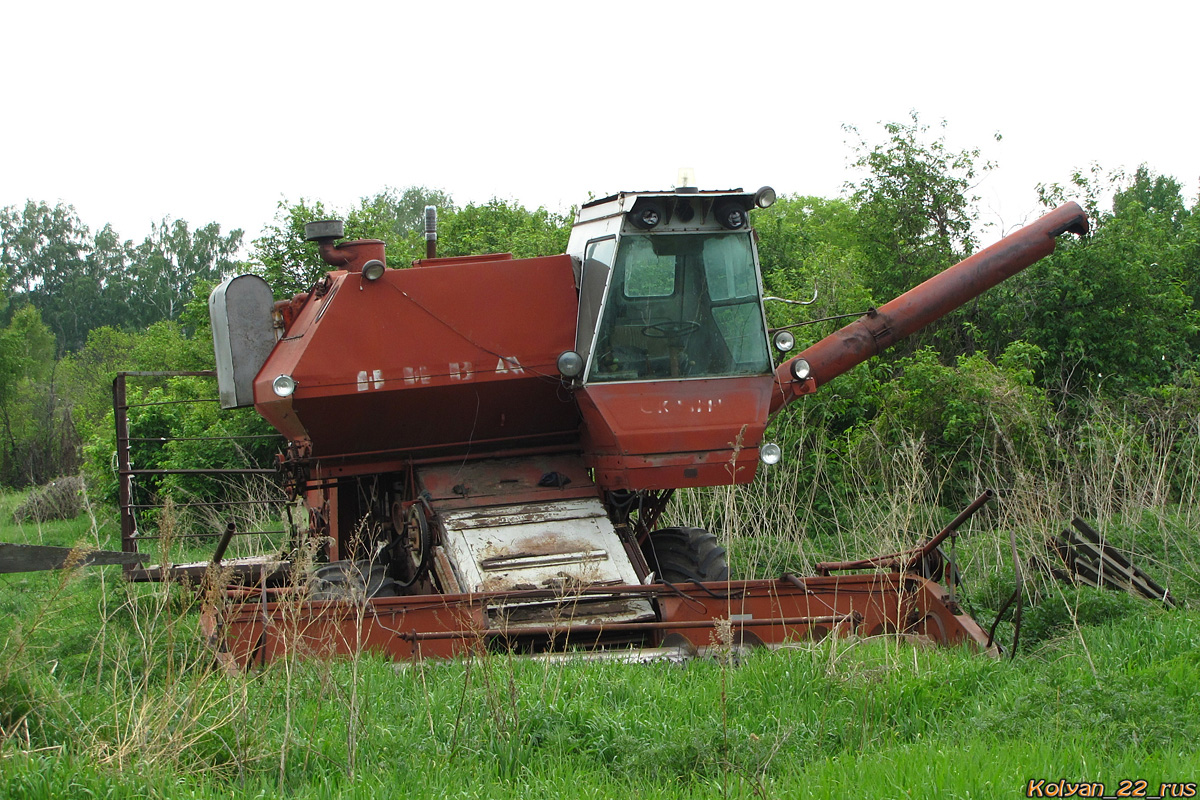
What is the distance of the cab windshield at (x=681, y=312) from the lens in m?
7.28

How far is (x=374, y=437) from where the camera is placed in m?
7.70

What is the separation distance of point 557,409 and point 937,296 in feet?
9.40

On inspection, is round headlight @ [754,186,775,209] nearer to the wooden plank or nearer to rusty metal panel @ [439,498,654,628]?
rusty metal panel @ [439,498,654,628]

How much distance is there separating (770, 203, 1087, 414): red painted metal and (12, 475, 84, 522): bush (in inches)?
619

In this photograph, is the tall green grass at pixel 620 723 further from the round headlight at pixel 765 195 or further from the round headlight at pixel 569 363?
the round headlight at pixel 765 195

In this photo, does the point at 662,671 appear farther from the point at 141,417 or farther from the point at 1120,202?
the point at 1120,202

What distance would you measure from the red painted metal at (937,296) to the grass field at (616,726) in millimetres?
2769

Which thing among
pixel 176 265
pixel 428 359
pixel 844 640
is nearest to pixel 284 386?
pixel 428 359

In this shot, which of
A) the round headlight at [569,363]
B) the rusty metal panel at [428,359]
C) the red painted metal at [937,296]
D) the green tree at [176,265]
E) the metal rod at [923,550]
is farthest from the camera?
the green tree at [176,265]

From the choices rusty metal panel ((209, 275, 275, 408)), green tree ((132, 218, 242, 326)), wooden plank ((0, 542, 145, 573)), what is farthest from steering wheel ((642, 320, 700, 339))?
green tree ((132, 218, 242, 326))

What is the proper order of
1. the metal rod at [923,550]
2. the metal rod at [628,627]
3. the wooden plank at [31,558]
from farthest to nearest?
the metal rod at [923,550]
the metal rod at [628,627]
the wooden plank at [31,558]

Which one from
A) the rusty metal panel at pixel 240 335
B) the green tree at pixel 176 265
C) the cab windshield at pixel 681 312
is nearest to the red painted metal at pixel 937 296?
the cab windshield at pixel 681 312

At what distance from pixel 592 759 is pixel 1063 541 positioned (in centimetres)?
412

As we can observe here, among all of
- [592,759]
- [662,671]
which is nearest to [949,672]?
[662,671]
